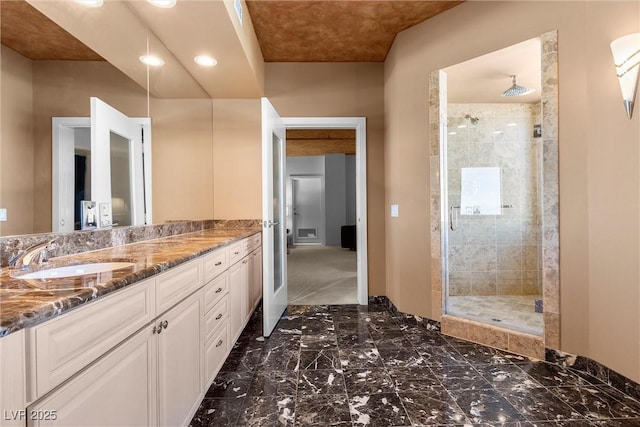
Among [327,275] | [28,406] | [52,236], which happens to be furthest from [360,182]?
[28,406]

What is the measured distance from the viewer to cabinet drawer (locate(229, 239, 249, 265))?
2.06 metres

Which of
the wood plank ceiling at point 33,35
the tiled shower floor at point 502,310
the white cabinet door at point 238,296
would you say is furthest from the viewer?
the tiled shower floor at point 502,310

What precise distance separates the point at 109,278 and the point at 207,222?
236 cm

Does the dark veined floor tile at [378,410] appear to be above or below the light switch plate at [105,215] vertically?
below

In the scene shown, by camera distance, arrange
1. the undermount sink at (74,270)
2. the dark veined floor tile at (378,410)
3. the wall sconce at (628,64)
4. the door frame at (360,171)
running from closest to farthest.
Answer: the undermount sink at (74,270) → the dark veined floor tile at (378,410) → the wall sconce at (628,64) → the door frame at (360,171)

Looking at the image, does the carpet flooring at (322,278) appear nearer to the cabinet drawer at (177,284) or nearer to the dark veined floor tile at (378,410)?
the dark veined floor tile at (378,410)

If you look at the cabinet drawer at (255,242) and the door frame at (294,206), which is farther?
the door frame at (294,206)

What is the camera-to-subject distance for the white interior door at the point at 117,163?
5.13 feet

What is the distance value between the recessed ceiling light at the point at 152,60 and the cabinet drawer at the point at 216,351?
1.96m

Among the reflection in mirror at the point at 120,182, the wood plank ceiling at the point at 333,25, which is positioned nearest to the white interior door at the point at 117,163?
the reflection in mirror at the point at 120,182

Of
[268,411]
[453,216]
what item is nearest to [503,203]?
[453,216]

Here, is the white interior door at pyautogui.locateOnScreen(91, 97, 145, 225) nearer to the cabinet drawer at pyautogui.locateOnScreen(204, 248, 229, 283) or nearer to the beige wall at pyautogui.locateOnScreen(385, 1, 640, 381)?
the cabinet drawer at pyautogui.locateOnScreen(204, 248, 229, 283)

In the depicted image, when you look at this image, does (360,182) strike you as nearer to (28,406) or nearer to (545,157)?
(545,157)

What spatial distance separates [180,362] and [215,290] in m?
0.50
